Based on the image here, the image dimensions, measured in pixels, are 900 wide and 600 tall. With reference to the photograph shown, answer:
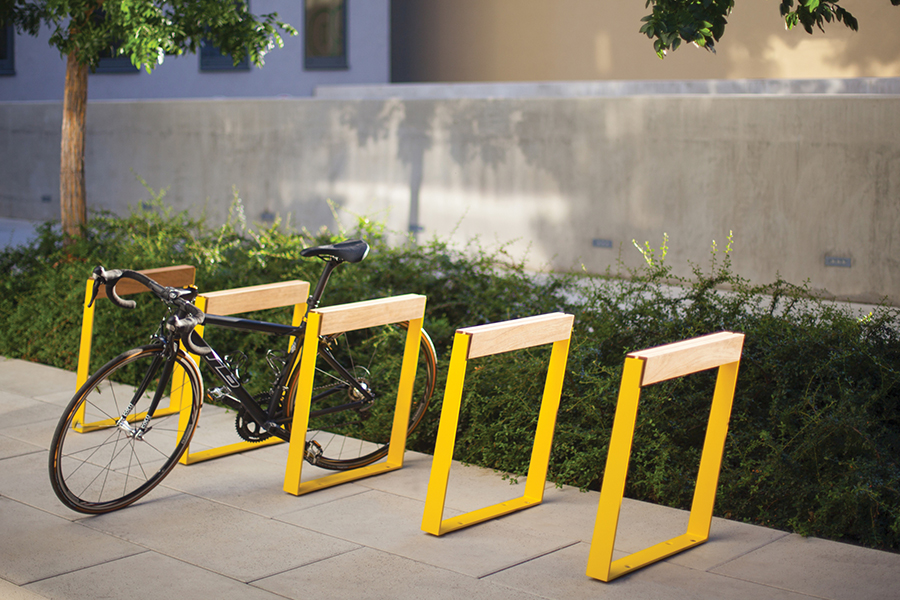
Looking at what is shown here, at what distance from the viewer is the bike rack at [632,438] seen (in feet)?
11.3

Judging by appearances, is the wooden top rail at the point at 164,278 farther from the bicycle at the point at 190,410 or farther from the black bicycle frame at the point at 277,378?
the black bicycle frame at the point at 277,378

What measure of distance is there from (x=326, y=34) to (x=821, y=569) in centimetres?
1839

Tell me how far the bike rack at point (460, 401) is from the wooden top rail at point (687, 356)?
2.28 feet

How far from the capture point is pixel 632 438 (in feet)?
11.9

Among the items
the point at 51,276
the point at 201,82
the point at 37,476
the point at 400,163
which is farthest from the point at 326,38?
the point at 37,476

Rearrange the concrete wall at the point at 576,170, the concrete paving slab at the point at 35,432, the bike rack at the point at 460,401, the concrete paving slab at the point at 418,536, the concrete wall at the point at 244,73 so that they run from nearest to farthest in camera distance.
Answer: the concrete paving slab at the point at 418,536 → the bike rack at the point at 460,401 → the concrete paving slab at the point at 35,432 → the concrete wall at the point at 576,170 → the concrete wall at the point at 244,73

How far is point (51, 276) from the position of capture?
Result: 781 cm

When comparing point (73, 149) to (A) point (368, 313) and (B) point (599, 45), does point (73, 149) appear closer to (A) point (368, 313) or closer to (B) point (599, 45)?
(A) point (368, 313)

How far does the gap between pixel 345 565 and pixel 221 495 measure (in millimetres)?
1040

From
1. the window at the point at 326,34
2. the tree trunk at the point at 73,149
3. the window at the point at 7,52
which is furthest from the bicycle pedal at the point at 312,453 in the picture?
the window at the point at 7,52

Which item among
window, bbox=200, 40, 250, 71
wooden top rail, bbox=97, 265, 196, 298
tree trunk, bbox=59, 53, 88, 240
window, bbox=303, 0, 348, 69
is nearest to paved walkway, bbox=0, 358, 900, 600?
wooden top rail, bbox=97, 265, 196, 298

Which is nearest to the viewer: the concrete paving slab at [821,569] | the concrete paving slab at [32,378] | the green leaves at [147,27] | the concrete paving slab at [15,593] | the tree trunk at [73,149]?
the concrete paving slab at [15,593]

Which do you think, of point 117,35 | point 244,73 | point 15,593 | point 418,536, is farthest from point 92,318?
point 244,73

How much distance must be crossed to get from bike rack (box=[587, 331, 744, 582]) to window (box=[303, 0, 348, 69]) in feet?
57.3
